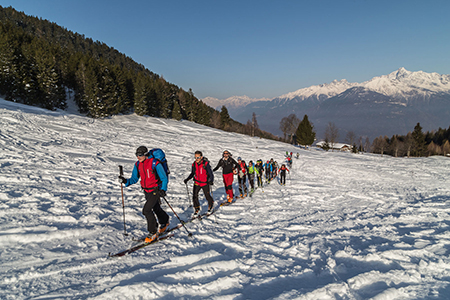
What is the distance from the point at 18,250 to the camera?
420 cm

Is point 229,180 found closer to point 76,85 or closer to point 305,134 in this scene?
point 76,85

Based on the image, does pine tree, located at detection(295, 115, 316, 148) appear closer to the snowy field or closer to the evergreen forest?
the evergreen forest

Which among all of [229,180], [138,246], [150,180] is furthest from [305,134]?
[138,246]

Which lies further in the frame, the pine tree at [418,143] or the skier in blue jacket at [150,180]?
the pine tree at [418,143]

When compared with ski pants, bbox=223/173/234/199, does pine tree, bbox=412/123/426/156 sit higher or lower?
higher

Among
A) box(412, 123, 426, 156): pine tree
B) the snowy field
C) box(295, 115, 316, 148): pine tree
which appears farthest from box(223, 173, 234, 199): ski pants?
box(412, 123, 426, 156): pine tree

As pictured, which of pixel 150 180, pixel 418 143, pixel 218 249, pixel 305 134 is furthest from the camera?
pixel 305 134

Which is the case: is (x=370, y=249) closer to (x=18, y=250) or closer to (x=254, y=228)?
(x=254, y=228)

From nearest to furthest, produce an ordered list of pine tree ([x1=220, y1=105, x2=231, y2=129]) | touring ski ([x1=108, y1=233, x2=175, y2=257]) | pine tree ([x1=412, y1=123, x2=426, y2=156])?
touring ski ([x1=108, y1=233, x2=175, y2=257]) < pine tree ([x1=412, y1=123, x2=426, y2=156]) < pine tree ([x1=220, y1=105, x2=231, y2=129])

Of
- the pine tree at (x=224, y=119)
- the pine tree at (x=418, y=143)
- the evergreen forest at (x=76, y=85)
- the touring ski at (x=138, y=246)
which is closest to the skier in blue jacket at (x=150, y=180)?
the touring ski at (x=138, y=246)

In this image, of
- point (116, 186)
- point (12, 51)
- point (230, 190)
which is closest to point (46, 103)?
point (12, 51)

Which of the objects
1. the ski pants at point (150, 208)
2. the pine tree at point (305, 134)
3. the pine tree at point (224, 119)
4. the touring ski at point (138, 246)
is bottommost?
the touring ski at point (138, 246)

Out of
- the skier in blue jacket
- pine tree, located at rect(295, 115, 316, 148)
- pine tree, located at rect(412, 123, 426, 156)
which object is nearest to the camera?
the skier in blue jacket

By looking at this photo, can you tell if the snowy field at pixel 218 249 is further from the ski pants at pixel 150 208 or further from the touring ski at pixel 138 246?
the ski pants at pixel 150 208
